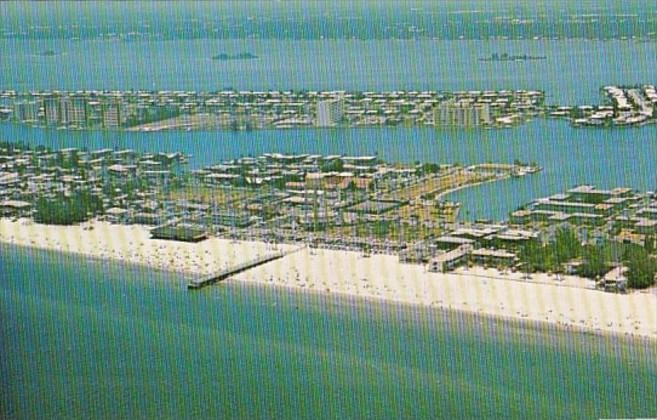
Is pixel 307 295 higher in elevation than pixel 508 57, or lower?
lower

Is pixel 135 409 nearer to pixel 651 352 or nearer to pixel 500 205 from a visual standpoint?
pixel 651 352

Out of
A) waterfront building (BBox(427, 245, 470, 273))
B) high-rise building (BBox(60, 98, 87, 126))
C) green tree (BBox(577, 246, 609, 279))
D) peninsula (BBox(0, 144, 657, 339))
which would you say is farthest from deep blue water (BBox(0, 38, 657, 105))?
waterfront building (BBox(427, 245, 470, 273))

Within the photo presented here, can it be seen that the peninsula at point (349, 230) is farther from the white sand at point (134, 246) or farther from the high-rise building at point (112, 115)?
the high-rise building at point (112, 115)

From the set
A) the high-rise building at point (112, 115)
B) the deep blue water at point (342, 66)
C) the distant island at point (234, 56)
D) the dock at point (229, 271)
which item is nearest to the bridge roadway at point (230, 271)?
the dock at point (229, 271)

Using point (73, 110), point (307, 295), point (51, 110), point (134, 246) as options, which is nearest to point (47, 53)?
point (51, 110)

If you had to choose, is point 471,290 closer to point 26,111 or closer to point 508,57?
point 508,57
